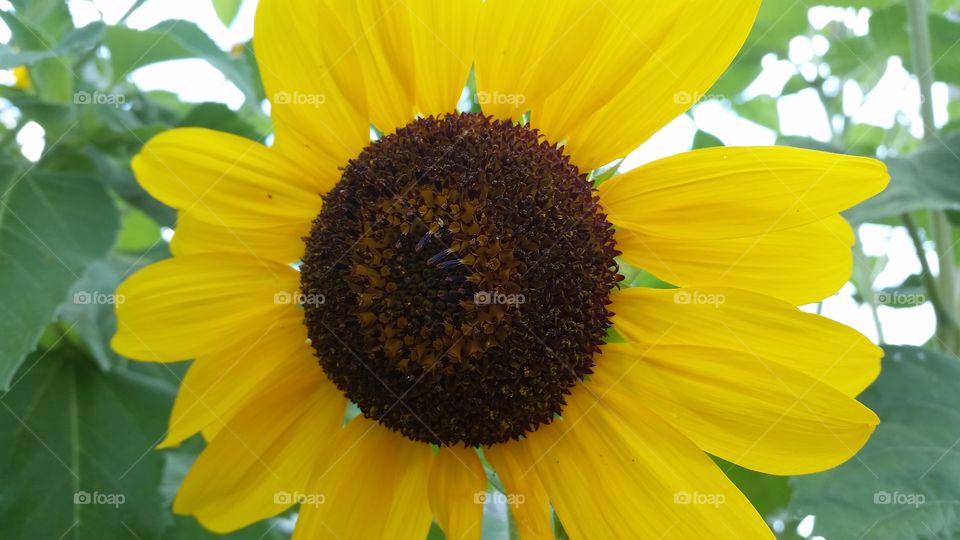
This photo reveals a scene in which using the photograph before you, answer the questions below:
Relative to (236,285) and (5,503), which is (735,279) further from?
(5,503)

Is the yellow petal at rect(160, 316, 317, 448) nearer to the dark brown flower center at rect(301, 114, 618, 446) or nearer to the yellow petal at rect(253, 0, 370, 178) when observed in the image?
the dark brown flower center at rect(301, 114, 618, 446)

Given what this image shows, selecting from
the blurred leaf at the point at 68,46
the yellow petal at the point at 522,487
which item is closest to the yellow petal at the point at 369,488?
the yellow petal at the point at 522,487

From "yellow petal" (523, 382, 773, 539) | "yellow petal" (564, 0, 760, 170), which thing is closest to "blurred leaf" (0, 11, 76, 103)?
"yellow petal" (564, 0, 760, 170)

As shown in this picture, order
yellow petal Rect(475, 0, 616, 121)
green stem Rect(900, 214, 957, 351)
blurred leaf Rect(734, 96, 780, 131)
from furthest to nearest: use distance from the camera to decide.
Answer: blurred leaf Rect(734, 96, 780, 131) → green stem Rect(900, 214, 957, 351) → yellow petal Rect(475, 0, 616, 121)

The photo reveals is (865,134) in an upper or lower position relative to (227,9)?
lower

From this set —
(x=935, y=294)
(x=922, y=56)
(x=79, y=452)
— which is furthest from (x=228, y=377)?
(x=922, y=56)

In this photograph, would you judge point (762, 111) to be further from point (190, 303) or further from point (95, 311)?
point (95, 311)
